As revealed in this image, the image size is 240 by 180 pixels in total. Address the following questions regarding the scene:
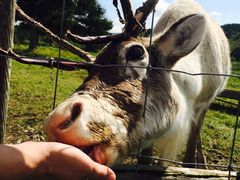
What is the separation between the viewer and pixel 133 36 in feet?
10.4

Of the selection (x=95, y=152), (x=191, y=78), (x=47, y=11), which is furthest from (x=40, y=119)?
(x=47, y=11)

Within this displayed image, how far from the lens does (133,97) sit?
282 centimetres

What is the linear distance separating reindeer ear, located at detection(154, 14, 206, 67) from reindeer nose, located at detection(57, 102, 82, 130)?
1.12 m

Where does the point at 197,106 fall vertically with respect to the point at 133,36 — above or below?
below

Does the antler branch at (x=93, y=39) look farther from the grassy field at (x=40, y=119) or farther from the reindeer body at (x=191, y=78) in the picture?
the reindeer body at (x=191, y=78)

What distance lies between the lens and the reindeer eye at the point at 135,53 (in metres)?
3.00

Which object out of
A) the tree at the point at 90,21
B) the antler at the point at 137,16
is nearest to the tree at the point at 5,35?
the antler at the point at 137,16

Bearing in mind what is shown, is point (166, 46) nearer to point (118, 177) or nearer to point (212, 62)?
point (118, 177)

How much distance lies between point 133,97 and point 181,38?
0.71 m

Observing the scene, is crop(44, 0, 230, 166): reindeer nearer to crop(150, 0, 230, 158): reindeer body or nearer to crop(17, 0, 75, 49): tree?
crop(150, 0, 230, 158): reindeer body

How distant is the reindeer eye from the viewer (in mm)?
3004

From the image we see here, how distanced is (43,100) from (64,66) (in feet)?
16.8

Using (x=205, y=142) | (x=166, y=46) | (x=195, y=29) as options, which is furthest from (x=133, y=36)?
(x=205, y=142)

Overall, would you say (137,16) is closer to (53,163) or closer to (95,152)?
(95,152)
